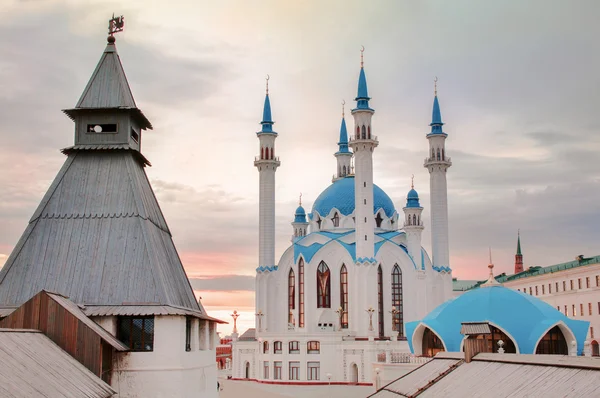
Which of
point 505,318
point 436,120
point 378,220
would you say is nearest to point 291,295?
point 378,220

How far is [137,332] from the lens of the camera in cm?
Answer: 2309

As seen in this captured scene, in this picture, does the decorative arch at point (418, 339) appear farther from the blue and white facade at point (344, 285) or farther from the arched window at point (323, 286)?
the arched window at point (323, 286)

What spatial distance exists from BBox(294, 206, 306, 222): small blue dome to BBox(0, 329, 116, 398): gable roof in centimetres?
5844

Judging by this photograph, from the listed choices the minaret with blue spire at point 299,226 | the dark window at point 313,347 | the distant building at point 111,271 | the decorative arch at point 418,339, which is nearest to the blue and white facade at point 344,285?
the dark window at point 313,347

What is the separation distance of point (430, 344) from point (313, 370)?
55.3 ft

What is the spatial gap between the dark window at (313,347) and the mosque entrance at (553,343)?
858 inches

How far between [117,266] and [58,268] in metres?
1.90

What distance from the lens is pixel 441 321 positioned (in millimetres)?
40062

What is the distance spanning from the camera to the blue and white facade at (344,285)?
57.0 meters

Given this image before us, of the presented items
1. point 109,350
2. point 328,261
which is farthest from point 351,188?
point 109,350

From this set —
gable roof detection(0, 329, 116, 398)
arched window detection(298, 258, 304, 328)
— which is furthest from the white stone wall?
arched window detection(298, 258, 304, 328)

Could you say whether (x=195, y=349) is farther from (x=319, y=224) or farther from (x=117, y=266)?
(x=319, y=224)

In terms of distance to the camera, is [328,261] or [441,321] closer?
[441,321]

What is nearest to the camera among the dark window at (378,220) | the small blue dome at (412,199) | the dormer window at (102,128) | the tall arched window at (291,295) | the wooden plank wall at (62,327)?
the wooden plank wall at (62,327)
